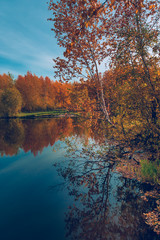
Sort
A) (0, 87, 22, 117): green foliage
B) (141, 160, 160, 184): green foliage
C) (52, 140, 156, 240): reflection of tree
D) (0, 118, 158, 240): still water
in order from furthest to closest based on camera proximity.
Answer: (0, 87, 22, 117): green foliage < (141, 160, 160, 184): green foliage < (0, 118, 158, 240): still water < (52, 140, 156, 240): reflection of tree

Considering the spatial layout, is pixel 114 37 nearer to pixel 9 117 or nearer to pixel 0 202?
pixel 0 202

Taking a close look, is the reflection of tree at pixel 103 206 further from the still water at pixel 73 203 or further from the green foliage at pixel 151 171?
the green foliage at pixel 151 171

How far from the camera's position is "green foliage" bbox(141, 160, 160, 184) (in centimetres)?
794

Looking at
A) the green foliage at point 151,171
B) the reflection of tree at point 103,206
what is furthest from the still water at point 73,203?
→ the green foliage at point 151,171

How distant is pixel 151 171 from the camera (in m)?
8.30

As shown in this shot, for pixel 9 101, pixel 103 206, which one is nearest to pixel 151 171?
pixel 103 206

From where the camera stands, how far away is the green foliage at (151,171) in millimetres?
7937

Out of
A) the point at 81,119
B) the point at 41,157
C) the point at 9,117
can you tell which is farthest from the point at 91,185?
the point at 9,117

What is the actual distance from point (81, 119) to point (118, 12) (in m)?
6.78

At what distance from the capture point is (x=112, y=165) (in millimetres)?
11062

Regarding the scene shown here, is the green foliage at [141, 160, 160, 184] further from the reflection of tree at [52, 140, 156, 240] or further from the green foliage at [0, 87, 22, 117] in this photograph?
the green foliage at [0, 87, 22, 117]

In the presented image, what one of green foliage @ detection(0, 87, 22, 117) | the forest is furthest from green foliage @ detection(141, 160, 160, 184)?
green foliage @ detection(0, 87, 22, 117)

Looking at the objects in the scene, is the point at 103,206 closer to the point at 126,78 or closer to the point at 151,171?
the point at 151,171

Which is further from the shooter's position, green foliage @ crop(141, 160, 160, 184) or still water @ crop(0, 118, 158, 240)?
green foliage @ crop(141, 160, 160, 184)
